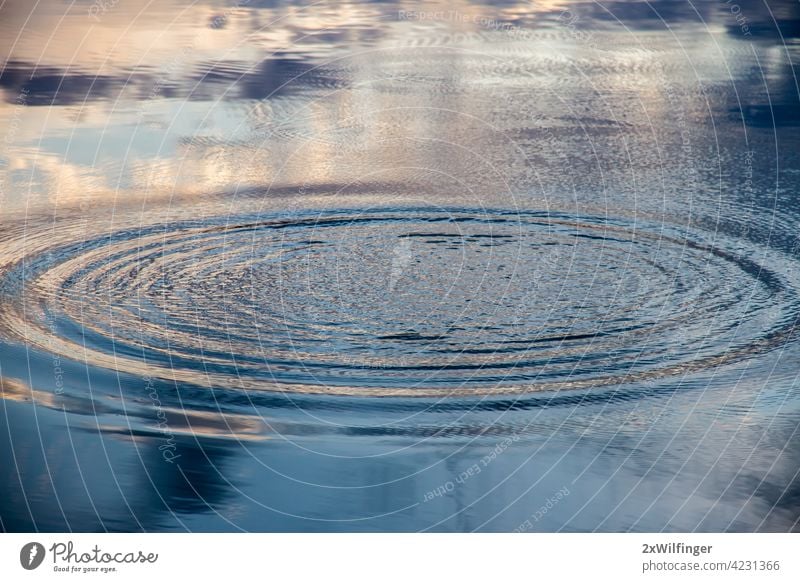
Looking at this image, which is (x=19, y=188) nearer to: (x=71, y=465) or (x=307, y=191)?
(x=307, y=191)

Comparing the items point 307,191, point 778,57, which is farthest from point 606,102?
point 307,191
